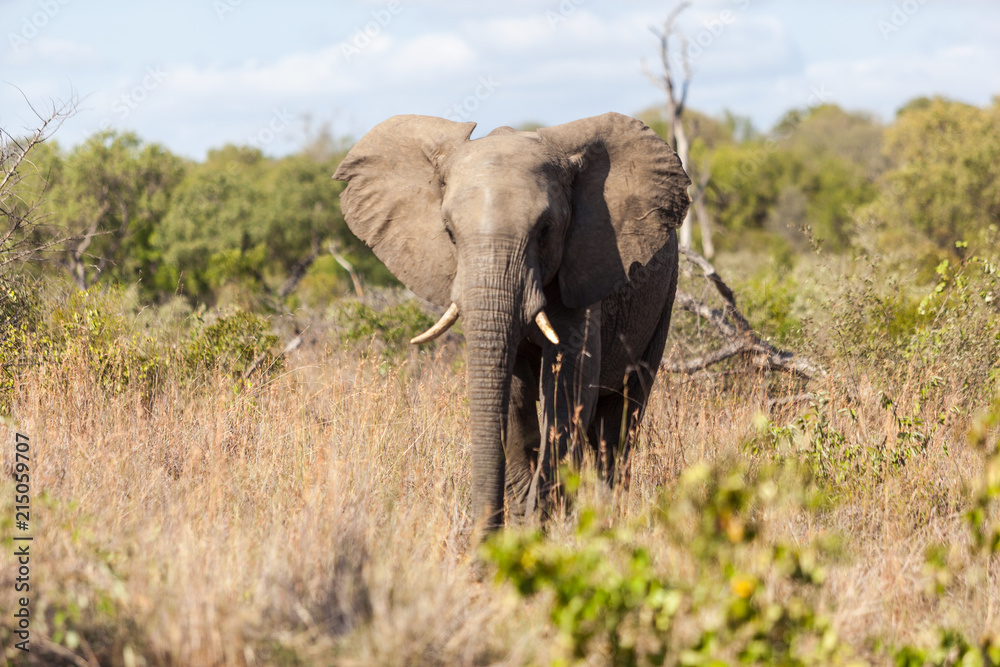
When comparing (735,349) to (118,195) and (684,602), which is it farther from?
(118,195)

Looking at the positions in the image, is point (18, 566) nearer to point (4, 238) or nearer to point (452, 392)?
point (452, 392)

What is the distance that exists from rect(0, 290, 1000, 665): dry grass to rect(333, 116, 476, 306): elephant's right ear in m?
1.15

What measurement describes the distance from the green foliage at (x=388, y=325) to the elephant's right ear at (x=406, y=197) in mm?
4542

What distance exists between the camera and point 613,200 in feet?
17.2

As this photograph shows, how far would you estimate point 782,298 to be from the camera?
10.4 meters

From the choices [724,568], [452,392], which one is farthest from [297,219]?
[724,568]

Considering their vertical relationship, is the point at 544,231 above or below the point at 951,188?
below

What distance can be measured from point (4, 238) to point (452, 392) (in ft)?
Answer: 11.2

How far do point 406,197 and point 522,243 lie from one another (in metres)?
1.11

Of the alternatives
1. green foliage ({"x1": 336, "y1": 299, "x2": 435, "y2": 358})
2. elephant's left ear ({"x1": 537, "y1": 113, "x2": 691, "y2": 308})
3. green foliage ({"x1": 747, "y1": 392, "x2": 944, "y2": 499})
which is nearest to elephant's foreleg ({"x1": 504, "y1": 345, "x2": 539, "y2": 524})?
elephant's left ear ({"x1": 537, "y1": 113, "x2": 691, "y2": 308})

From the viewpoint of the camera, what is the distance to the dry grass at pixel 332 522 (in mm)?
3211

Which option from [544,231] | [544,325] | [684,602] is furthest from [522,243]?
[684,602]

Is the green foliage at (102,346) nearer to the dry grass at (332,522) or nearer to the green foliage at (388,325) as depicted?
the dry grass at (332,522)

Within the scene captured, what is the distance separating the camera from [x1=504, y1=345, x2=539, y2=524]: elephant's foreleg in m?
5.57
